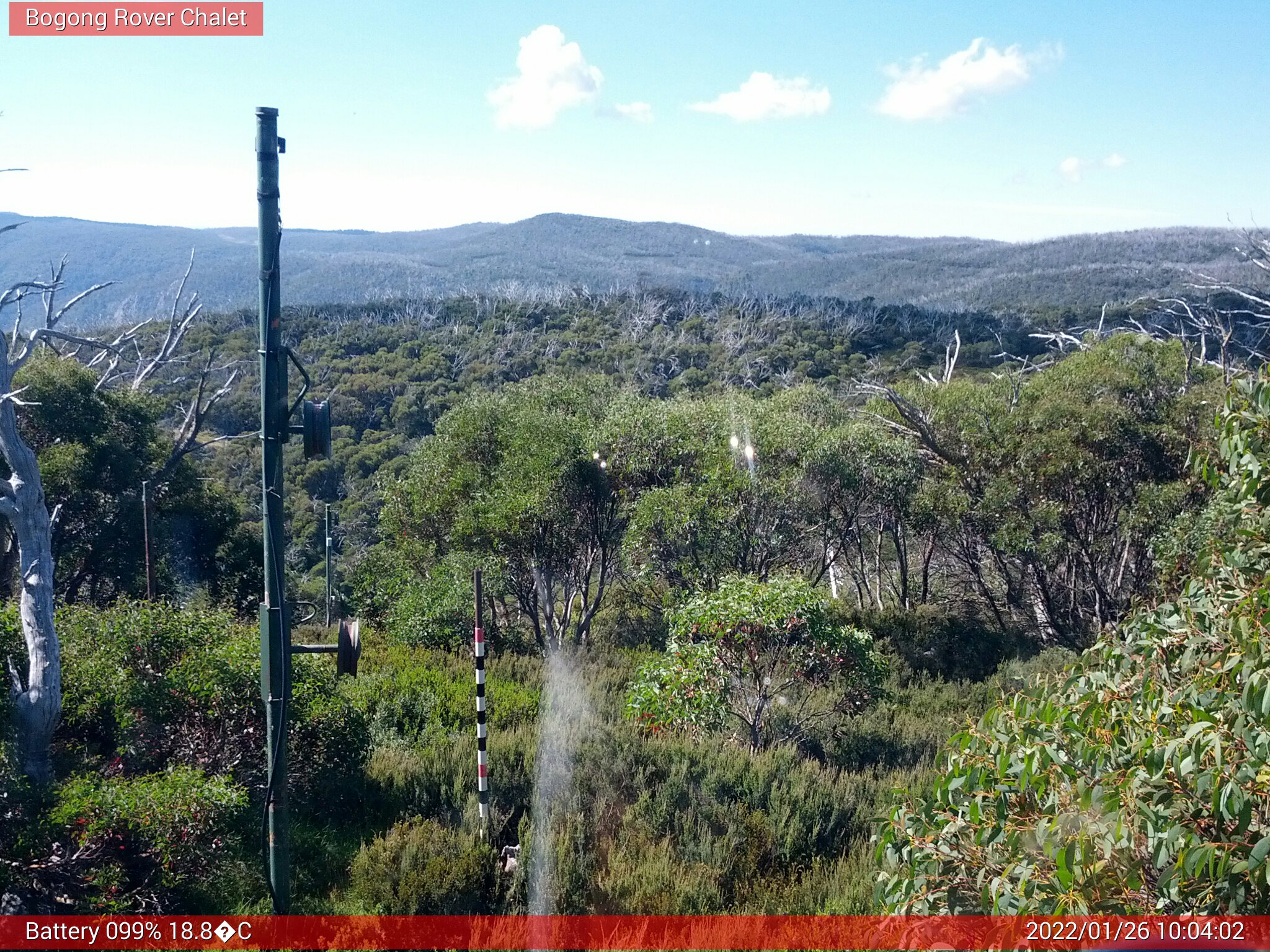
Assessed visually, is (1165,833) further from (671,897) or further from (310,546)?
(310,546)

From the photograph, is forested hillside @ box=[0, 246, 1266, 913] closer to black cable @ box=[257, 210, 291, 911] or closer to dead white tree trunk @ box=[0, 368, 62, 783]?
dead white tree trunk @ box=[0, 368, 62, 783]

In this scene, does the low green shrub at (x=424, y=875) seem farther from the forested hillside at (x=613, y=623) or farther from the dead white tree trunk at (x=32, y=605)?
the dead white tree trunk at (x=32, y=605)

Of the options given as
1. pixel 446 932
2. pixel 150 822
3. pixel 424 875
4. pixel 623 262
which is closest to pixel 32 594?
pixel 150 822

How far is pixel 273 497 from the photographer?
4348mm

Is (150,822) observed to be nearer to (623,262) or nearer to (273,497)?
(273,497)

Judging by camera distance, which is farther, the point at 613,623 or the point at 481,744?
the point at 613,623

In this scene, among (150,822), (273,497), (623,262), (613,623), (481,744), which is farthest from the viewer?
(623,262)

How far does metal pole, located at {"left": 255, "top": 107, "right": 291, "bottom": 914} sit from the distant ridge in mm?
41708

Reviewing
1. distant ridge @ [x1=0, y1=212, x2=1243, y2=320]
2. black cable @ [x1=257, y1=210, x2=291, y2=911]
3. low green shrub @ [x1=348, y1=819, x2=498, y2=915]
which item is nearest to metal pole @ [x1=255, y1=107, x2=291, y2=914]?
black cable @ [x1=257, y1=210, x2=291, y2=911]

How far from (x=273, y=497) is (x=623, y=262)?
9719 centimetres

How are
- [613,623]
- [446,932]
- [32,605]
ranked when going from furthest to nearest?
1. [613,623]
2. [32,605]
3. [446,932]

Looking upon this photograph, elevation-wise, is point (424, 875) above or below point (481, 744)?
below

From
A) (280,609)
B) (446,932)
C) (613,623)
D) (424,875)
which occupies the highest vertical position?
(280,609)

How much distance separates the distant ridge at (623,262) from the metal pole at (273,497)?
41.7m
